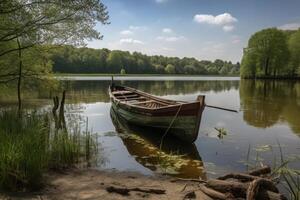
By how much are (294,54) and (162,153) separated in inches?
2637

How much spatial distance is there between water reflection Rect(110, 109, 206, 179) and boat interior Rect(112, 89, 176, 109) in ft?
6.28

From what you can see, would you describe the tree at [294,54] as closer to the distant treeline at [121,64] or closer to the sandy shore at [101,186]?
the distant treeline at [121,64]

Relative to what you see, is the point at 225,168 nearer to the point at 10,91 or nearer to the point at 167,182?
the point at 167,182

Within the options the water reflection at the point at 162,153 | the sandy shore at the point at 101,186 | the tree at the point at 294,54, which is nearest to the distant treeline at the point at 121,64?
the tree at the point at 294,54

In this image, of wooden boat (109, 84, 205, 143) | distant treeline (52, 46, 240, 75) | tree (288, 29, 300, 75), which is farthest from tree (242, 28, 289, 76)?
wooden boat (109, 84, 205, 143)

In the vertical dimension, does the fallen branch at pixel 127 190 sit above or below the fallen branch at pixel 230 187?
below

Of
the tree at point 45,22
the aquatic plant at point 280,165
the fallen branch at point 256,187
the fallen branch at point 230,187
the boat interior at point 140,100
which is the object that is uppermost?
the tree at point 45,22

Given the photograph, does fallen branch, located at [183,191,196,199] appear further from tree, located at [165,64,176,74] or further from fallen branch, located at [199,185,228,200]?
tree, located at [165,64,176,74]

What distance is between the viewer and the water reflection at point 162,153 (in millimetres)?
9242

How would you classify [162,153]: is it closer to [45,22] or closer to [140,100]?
[45,22]

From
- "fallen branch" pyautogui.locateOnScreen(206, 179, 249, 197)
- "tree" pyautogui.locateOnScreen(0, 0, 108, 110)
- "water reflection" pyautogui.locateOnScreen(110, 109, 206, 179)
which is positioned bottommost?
"water reflection" pyautogui.locateOnScreen(110, 109, 206, 179)

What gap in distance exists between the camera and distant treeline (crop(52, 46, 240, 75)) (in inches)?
3866

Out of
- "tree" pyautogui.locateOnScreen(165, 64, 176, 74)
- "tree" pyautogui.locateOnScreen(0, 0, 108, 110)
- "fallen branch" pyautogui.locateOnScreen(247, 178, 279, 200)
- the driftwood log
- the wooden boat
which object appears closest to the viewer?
"fallen branch" pyautogui.locateOnScreen(247, 178, 279, 200)

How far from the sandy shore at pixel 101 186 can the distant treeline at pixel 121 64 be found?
3097 inches
